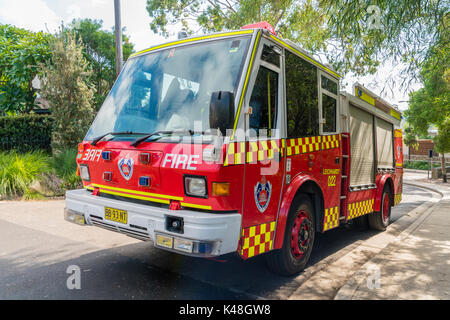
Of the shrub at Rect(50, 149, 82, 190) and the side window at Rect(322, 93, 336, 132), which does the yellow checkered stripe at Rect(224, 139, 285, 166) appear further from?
the shrub at Rect(50, 149, 82, 190)

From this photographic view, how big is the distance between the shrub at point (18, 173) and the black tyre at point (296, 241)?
746 cm

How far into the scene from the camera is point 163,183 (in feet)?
11.1

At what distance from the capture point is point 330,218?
197 inches

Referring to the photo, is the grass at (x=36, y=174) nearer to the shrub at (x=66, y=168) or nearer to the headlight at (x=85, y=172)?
the shrub at (x=66, y=168)

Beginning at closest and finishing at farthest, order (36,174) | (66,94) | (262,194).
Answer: (262,194) → (36,174) → (66,94)

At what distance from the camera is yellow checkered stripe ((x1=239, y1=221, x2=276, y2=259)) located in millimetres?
3338

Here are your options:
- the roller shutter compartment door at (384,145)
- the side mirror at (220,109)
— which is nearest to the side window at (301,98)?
the side mirror at (220,109)

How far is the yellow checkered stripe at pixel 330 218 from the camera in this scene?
484 centimetres

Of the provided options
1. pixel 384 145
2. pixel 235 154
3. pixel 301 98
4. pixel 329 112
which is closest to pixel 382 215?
pixel 384 145

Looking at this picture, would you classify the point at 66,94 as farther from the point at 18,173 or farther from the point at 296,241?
the point at 296,241

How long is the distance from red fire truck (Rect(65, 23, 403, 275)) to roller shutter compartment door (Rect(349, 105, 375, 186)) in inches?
40.2

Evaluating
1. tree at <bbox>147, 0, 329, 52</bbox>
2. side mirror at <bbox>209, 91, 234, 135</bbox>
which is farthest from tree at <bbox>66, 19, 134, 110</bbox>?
side mirror at <bbox>209, 91, 234, 135</bbox>

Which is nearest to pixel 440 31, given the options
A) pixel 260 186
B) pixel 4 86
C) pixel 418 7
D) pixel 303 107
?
pixel 418 7

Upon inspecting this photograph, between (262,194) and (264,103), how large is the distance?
0.93m
